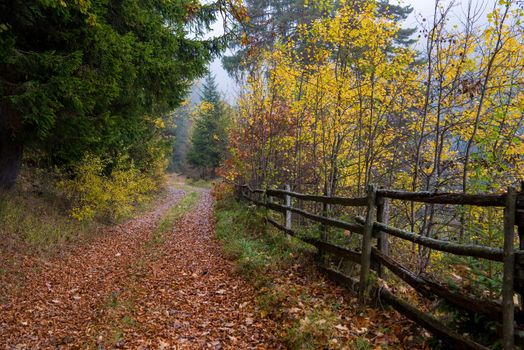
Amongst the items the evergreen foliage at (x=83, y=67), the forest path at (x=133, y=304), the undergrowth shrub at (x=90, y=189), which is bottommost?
the forest path at (x=133, y=304)

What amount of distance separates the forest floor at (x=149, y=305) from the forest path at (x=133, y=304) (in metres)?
0.01

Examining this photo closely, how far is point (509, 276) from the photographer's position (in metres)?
2.88

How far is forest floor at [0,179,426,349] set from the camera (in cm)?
468

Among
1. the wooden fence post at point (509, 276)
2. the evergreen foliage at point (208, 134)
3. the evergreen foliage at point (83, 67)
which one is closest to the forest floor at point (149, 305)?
the wooden fence post at point (509, 276)

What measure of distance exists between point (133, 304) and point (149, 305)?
277mm

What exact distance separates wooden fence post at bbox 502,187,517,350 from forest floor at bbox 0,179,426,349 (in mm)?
1333

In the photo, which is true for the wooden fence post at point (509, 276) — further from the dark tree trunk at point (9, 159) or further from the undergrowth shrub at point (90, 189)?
the undergrowth shrub at point (90, 189)

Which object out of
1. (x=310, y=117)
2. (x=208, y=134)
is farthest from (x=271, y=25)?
(x=208, y=134)

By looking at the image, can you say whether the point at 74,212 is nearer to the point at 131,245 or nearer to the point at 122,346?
the point at 131,245

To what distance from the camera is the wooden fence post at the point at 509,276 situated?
2.83 m

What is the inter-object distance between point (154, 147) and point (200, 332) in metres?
15.0

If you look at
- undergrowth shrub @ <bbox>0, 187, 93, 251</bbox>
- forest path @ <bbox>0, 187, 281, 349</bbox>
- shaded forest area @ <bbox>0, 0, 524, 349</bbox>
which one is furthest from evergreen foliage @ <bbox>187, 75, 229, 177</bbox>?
forest path @ <bbox>0, 187, 281, 349</bbox>

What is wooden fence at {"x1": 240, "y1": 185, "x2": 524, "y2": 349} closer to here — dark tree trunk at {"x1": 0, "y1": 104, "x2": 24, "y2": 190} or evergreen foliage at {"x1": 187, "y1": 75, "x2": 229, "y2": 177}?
dark tree trunk at {"x1": 0, "y1": 104, "x2": 24, "y2": 190}

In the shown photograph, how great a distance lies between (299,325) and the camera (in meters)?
4.57
